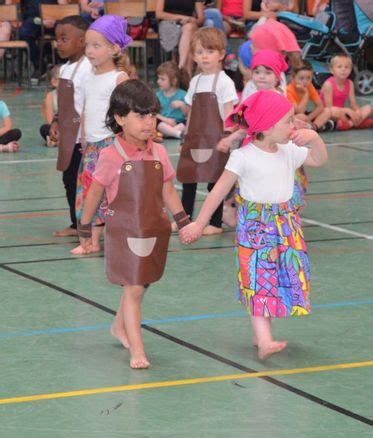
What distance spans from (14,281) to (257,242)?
198 cm

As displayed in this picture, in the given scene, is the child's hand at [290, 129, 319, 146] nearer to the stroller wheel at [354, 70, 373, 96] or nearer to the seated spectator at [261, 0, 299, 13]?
the seated spectator at [261, 0, 299, 13]

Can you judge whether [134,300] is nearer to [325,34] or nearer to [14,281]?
[14,281]

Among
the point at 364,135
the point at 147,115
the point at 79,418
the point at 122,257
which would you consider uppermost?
the point at 147,115

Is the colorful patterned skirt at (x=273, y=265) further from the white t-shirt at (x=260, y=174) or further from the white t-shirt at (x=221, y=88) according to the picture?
the white t-shirt at (x=221, y=88)

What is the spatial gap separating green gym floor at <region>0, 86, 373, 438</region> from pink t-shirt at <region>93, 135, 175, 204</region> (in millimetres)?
788

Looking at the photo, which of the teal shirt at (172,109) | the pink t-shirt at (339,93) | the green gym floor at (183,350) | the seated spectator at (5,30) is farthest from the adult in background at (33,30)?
the green gym floor at (183,350)

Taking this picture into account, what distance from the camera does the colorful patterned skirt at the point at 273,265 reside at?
5332mm

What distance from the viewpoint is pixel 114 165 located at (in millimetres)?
5281

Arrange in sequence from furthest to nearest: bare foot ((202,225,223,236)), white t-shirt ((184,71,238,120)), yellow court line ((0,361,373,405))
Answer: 1. bare foot ((202,225,223,236))
2. white t-shirt ((184,71,238,120))
3. yellow court line ((0,361,373,405))

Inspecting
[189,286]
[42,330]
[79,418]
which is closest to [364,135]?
[189,286]

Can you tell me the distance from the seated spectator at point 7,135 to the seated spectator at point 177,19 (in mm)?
4318

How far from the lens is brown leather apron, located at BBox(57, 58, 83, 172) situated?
7988 millimetres

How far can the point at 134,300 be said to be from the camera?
17.3 ft

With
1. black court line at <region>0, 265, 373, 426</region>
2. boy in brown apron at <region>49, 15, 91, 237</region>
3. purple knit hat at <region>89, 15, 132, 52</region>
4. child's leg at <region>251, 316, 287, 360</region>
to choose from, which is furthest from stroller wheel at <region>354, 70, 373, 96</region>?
child's leg at <region>251, 316, 287, 360</region>
